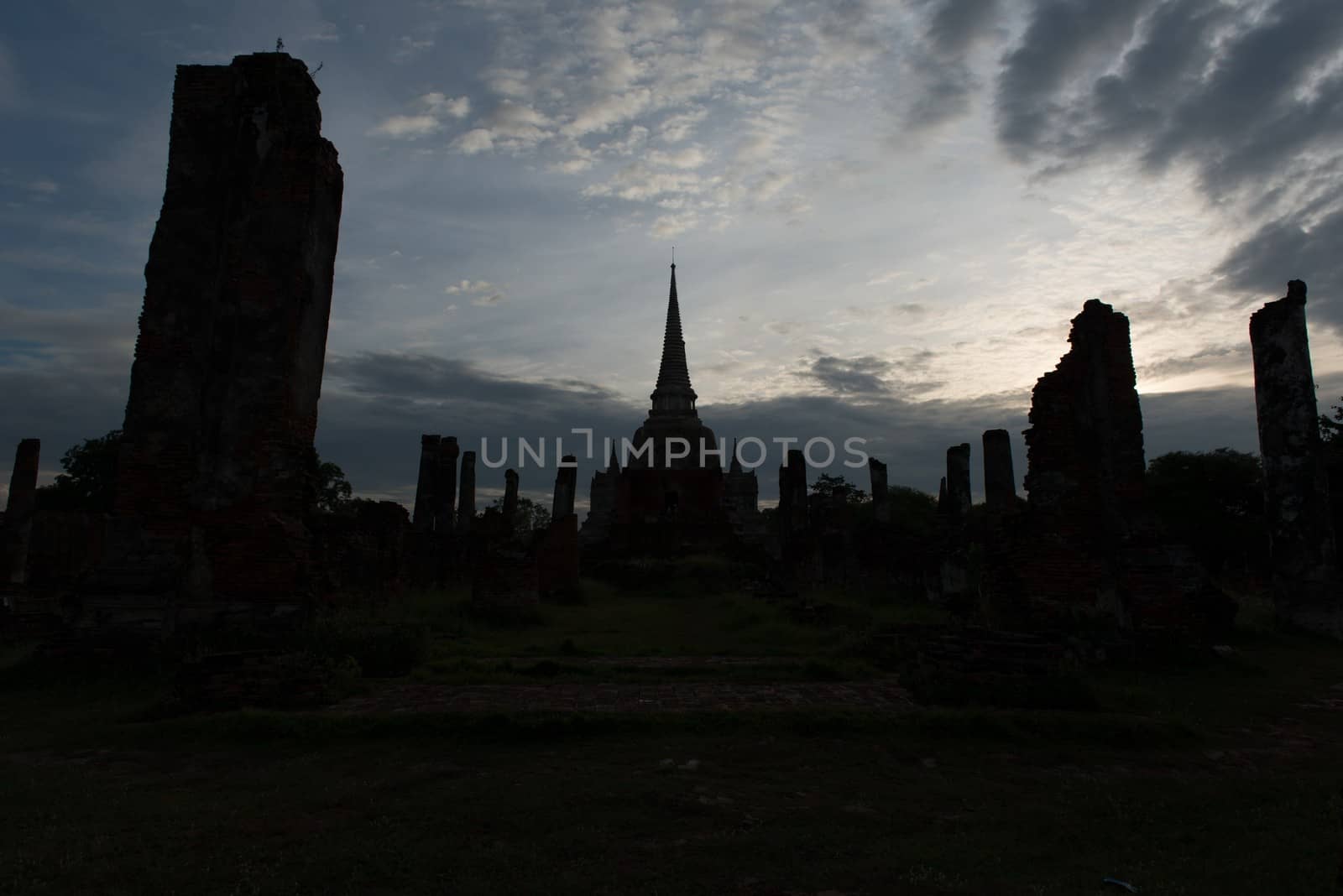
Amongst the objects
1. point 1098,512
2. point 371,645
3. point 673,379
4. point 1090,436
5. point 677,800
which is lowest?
point 677,800

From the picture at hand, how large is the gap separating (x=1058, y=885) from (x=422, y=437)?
21.1m

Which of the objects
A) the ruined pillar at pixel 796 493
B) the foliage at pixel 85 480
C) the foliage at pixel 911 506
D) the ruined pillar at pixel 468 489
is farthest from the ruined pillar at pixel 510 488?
the foliage at pixel 911 506

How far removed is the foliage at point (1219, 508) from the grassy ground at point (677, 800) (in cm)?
2263

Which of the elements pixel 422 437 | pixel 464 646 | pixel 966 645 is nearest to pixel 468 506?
pixel 422 437

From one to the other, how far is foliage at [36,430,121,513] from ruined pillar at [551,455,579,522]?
17.6m

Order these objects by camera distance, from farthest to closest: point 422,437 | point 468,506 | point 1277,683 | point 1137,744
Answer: point 468,506 → point 422,437 → point 1277,683 → point 1137,744

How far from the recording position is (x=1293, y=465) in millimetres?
12867

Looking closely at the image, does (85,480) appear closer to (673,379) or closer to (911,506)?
(673,379)

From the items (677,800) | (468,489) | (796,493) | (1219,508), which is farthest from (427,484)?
(1219,508)

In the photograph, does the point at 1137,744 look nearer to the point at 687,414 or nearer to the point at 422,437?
the point at 422,437

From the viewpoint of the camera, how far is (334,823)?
413cm

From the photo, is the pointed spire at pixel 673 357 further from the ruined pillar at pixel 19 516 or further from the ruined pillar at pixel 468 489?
the ruined pillar at pixel 19 516

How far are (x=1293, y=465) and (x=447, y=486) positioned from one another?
60.2 feet

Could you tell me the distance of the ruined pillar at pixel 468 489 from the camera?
26.7 m
